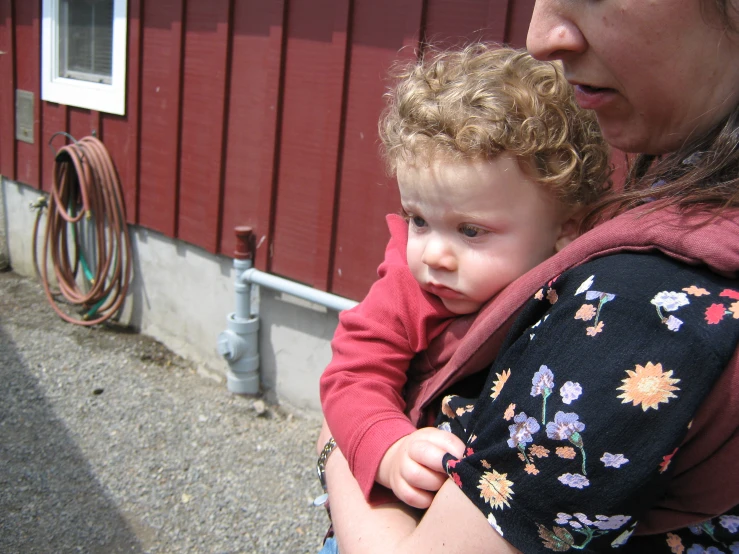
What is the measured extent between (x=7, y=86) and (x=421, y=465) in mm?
6264

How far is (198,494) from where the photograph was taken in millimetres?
3373

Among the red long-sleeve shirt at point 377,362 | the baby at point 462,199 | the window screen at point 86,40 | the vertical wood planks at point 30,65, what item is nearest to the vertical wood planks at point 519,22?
the baby at point 462,199

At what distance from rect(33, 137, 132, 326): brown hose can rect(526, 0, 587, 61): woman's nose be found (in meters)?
4.53

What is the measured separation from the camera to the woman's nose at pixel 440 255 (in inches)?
51.4

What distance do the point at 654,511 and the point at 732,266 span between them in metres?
0.32

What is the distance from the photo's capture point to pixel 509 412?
85cm

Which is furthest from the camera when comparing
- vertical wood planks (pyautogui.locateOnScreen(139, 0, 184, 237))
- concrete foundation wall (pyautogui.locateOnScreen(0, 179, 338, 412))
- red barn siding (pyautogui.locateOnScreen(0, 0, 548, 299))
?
vertical wood planks (pyautogui.locateOnScreen(139, 0, 184, 237))

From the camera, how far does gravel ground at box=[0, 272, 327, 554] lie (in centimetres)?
310

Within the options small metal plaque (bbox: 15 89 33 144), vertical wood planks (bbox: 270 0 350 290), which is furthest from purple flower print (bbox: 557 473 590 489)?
small metal plaque (bbox: 15 89 33 144)

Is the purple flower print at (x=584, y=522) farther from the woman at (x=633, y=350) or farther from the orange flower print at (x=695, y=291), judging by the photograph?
the orange flower print at (x=695, y=291)

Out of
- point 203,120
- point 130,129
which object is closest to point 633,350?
point 203,120

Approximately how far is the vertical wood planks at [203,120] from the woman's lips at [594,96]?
3.35 m

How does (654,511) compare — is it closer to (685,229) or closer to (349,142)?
(685,229)

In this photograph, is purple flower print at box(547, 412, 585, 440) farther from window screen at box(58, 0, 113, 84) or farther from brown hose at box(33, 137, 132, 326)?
window screen at box(58, 0, 113, 84)
